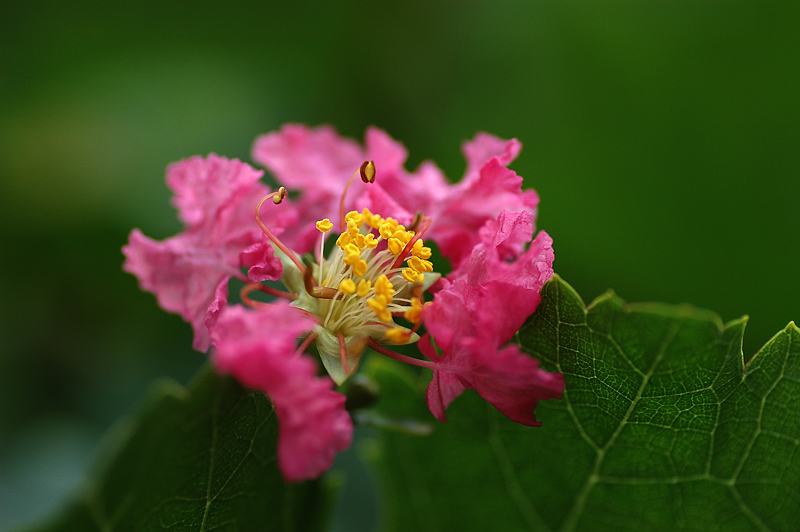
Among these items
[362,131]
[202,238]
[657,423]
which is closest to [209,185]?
[202,238]

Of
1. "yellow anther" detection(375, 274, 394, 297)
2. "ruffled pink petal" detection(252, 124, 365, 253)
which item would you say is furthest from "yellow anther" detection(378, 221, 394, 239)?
"ruffled pink petal" detection(252, 124, 365, 253)

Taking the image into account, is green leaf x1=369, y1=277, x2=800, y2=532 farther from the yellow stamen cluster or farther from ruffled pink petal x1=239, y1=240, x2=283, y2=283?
ruffled pink petal x1=239, y1=240, x2=283, y2=283

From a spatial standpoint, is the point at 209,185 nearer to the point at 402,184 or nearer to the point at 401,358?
the point at 402,184

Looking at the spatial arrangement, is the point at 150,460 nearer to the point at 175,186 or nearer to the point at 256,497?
the point at 256,497

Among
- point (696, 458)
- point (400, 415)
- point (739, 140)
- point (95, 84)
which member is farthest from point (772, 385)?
point (95, 84)

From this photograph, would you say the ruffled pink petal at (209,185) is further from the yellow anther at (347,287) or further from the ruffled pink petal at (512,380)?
the ruffled pink petal at (512,380)

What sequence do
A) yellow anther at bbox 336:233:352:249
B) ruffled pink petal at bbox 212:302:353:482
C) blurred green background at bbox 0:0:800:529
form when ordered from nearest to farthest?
ruffled pink petal at bbox 212:302:353:482
yellow anther at bbox 336:233:352:249
blurred green background at bbox 0:0:800:529
